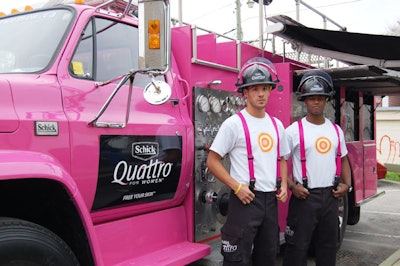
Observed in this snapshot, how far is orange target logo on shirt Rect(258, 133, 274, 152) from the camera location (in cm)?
303

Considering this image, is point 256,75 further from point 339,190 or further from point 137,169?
point 339,190

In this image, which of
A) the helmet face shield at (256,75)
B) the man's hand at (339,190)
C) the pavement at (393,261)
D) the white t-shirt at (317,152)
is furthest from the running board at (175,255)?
the pavement at (393,261)

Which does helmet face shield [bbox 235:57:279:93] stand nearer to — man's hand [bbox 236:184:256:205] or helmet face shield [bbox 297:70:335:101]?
helmet face shield [bbox 297:70:335:101]

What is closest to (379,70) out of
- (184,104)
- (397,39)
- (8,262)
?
(397,39)

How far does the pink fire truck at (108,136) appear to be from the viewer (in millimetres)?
2262

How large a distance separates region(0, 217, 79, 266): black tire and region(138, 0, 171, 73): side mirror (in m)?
0.97

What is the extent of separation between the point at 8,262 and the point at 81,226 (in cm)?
49

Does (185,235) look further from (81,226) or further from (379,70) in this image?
(379,70)

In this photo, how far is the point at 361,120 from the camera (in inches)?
229

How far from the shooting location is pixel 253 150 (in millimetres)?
2996

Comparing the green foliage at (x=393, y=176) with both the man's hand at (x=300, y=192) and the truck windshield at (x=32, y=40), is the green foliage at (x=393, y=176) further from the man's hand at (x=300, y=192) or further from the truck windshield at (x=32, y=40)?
the truck windshield at (x=32, y=40)

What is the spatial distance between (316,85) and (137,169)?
5.35 feet

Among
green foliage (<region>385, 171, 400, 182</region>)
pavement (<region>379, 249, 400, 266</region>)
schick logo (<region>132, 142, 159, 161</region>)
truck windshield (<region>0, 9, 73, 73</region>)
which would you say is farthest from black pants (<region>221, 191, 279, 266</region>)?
green foliage (<region>385, 171, 400, 182</region>)

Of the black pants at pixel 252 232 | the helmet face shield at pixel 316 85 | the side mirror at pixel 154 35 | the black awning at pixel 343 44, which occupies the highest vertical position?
the black awning at pixel 343 44
